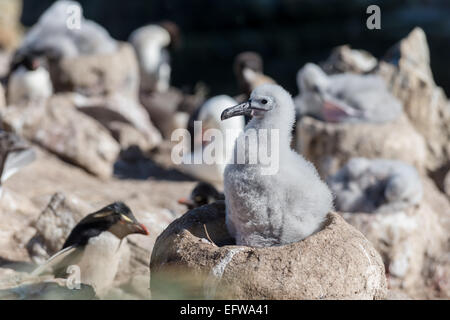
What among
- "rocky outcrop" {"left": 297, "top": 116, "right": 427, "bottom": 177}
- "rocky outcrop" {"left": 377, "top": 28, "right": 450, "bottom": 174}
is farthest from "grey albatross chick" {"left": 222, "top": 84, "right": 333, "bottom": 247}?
"rocky outcrop" {"left": 377, "top": 28, "right": 450, "bottom": 174}

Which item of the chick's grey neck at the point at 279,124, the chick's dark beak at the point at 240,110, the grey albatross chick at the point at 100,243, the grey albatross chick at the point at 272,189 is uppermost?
the chick's dark beak at the point at 240,110

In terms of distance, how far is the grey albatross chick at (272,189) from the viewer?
3025mm

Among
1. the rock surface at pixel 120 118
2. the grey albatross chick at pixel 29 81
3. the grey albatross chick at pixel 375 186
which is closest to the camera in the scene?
the grey albatross chick at pixel 375 186

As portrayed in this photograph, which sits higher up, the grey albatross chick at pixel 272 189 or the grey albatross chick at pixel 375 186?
the grey albatross chick at pixel 272 189

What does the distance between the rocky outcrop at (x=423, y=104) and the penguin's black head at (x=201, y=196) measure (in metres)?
2.52

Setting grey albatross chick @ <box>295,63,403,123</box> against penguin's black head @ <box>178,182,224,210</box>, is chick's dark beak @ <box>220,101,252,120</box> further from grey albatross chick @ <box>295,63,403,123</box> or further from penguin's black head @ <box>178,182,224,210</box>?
grey albatross chick @ <box>295,63,403,123</box>

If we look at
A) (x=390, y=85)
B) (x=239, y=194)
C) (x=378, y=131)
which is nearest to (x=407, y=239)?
(x=378, y=131)

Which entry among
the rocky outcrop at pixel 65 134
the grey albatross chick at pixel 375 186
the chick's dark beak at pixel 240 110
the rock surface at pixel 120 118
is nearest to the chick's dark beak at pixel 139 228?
the chick's dark beak at pixel 240 110

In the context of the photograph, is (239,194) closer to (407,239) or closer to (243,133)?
(243,133)

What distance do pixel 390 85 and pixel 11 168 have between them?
3.54m

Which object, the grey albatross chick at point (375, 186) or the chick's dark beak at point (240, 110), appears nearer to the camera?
the chick's dark beak at point (240, 110)

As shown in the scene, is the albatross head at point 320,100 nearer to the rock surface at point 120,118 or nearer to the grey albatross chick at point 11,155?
the rock surface at point 120,118

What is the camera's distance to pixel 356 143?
233 inches

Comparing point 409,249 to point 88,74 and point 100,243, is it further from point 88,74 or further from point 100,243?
point 88,74
